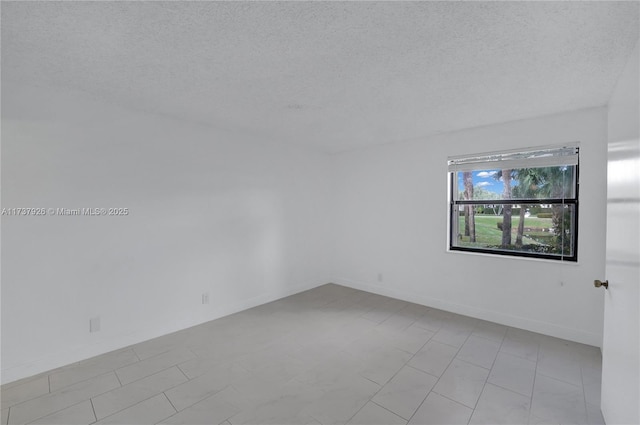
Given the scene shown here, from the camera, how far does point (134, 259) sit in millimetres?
2826

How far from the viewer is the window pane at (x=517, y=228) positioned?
3066 mm

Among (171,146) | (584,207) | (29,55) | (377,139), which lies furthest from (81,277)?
(584,207)

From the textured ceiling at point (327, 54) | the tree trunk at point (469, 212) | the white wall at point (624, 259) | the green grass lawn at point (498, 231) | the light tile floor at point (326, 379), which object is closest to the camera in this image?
the white wall at point (624, 259)

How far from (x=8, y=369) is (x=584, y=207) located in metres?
5.24

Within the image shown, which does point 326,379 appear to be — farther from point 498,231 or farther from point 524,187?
point 524,187

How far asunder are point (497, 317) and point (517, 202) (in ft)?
4.53

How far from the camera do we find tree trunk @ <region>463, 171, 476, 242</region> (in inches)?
146

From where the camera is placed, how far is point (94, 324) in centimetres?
256

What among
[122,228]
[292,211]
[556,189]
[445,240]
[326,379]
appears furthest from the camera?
[292,211]

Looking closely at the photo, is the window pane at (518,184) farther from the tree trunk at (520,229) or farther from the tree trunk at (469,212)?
the tree trunk at (520,229)

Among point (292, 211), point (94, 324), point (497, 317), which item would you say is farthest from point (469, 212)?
point (94, 324)

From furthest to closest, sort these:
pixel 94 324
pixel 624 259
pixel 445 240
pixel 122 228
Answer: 1. pixel 445 240
2. pixel 122 228
3. pixel 94 324
4. pixel 624 259

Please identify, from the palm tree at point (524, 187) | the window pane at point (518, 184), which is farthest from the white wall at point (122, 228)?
the palm tree at point (524, 187)

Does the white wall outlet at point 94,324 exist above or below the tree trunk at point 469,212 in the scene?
below
